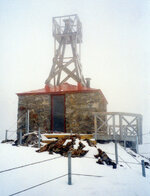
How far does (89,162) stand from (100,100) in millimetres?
6315

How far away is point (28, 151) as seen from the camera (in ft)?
26.3

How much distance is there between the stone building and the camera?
1243 centimetres

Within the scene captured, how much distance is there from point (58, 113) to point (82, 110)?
185 centimetres

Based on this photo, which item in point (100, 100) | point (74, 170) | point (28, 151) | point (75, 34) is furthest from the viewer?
point (75, 34)

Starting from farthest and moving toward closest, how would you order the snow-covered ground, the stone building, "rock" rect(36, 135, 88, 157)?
the stone building
"rock" rect(36, 135, 88, 157)
the snow-covered ground

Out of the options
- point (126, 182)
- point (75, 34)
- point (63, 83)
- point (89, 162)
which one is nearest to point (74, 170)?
point (89, 162)

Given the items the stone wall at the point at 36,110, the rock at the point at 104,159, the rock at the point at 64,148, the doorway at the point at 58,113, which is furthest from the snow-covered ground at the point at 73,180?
the stone wall at the point at 36,110

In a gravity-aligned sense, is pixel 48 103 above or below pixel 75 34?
below

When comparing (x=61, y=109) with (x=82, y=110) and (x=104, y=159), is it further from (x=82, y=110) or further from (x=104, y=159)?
(x=104, y=159)

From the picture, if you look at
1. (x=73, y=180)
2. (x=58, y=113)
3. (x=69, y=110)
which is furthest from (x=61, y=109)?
(x=73, y=180)

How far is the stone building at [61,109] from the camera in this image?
12.4 metres

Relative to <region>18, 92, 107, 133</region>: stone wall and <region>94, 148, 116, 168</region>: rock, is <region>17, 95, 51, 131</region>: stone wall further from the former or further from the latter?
<region>94, 148, 116, 168</region>: rock

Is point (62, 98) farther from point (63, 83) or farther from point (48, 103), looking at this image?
point (63, 83)

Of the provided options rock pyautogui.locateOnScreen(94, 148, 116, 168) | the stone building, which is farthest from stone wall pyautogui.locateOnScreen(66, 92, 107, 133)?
rock pyautogui.locateOnScreen(94, 148, 116, 168)
